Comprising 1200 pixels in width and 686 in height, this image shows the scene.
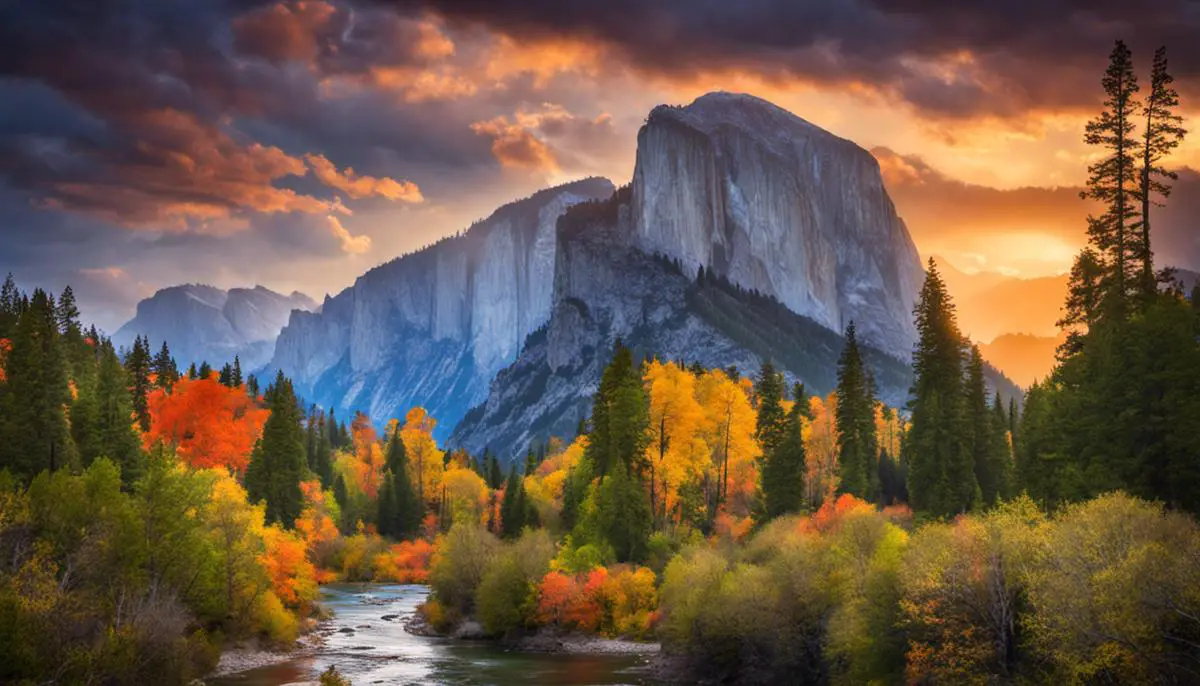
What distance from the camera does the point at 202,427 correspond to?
97062 millimetres

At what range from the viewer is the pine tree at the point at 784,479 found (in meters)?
77.5

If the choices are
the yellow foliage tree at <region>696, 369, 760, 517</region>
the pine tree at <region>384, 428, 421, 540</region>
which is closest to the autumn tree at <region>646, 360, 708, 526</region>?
the yellow foliage tree at <region>696, 369, 760, 517</region>

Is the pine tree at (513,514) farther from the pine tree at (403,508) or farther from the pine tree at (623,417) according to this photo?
the pine tree at (403,508)

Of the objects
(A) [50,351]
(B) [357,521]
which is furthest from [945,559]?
(B) [357,521]

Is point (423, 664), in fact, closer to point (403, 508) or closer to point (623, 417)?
point (623, 417)

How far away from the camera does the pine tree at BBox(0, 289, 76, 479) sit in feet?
217

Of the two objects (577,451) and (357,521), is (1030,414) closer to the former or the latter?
(577,451)

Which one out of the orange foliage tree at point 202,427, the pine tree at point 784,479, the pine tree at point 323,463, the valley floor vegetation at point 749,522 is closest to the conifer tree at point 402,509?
the pine tree at point 323,463

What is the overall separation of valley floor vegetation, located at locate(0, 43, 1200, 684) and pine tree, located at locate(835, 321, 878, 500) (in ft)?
1.22

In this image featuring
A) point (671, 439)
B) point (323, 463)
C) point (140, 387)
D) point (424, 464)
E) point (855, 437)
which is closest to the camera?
point (671, 439)

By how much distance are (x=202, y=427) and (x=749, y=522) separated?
5134 centimetres

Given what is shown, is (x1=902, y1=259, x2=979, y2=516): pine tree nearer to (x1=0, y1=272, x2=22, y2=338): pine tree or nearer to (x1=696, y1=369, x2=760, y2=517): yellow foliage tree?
(x1=696, y1=369, x2=760, y2=517): yellow foliage tree

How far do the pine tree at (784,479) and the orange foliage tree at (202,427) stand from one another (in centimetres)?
5045

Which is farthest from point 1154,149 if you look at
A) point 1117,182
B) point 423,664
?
point 423,664
